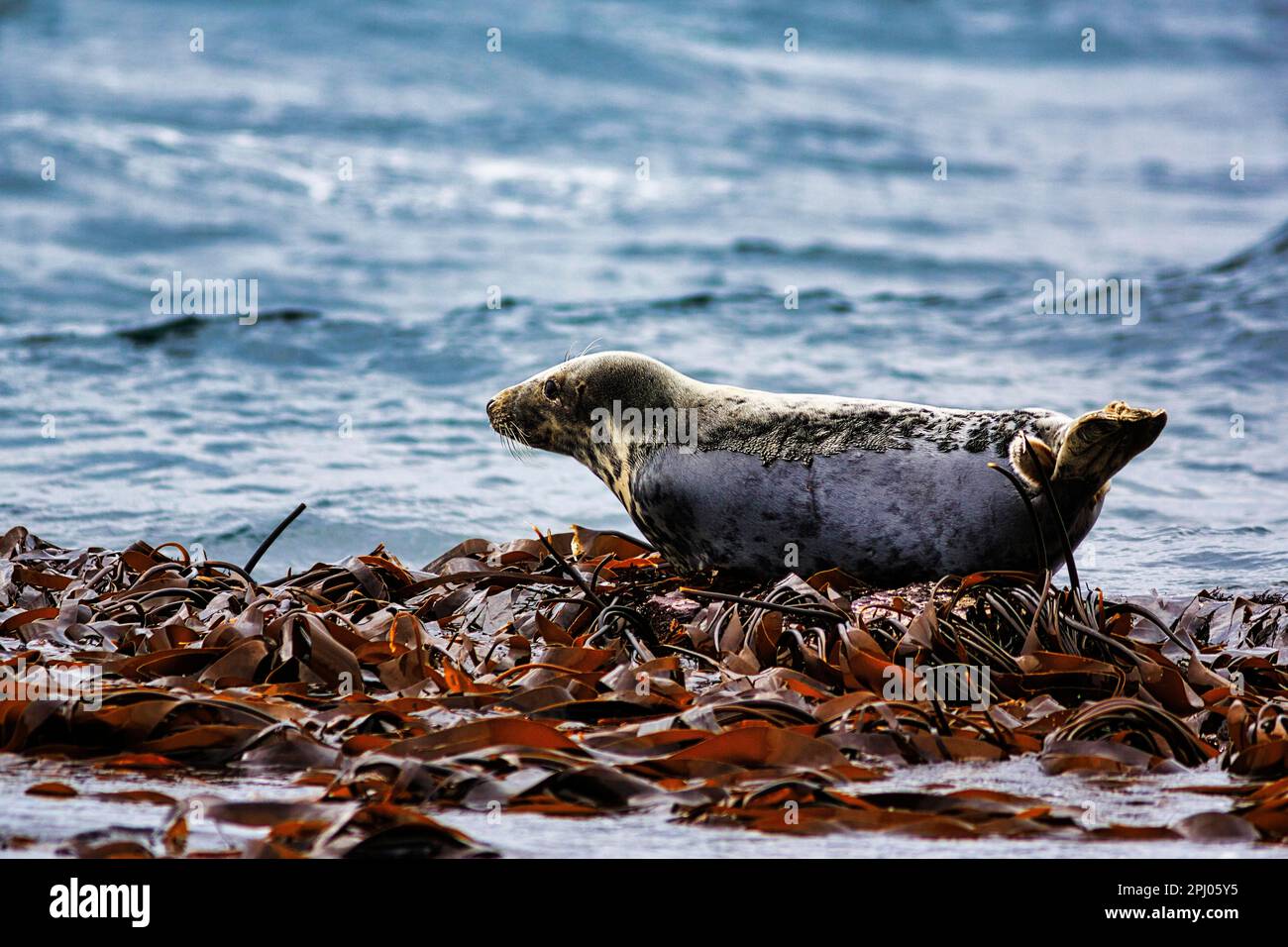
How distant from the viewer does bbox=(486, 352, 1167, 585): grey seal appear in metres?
4.25

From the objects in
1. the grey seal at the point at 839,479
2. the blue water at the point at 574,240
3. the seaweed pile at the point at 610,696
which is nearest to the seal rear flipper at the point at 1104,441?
the grey seal at the point at 839,479

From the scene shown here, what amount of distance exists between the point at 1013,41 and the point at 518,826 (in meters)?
31.9

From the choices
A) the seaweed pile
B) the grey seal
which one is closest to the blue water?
the grey seal

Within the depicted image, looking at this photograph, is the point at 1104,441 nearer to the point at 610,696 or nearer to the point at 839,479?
the point at 839,479

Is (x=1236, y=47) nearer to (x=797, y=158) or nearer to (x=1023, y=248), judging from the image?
(x=797, y=158)

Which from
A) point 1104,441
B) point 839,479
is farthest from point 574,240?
point 1104,441

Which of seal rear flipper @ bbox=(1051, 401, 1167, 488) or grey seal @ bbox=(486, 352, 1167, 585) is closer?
seal rear flipper @ bbox=(1051, 401, 1167, 488)

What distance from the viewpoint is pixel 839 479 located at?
431 centimetres

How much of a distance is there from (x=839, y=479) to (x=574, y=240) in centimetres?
1240

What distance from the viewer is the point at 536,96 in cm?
2216

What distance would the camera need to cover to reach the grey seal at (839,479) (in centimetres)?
425

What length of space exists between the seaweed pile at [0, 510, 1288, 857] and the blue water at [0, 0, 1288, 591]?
82.9 inches

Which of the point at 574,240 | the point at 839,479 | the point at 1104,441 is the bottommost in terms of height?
the point at 839,479

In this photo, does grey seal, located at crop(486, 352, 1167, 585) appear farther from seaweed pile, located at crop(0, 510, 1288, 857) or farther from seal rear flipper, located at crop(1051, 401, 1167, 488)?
seaweed pile, located at crop(0, 510, 1288, 857)
